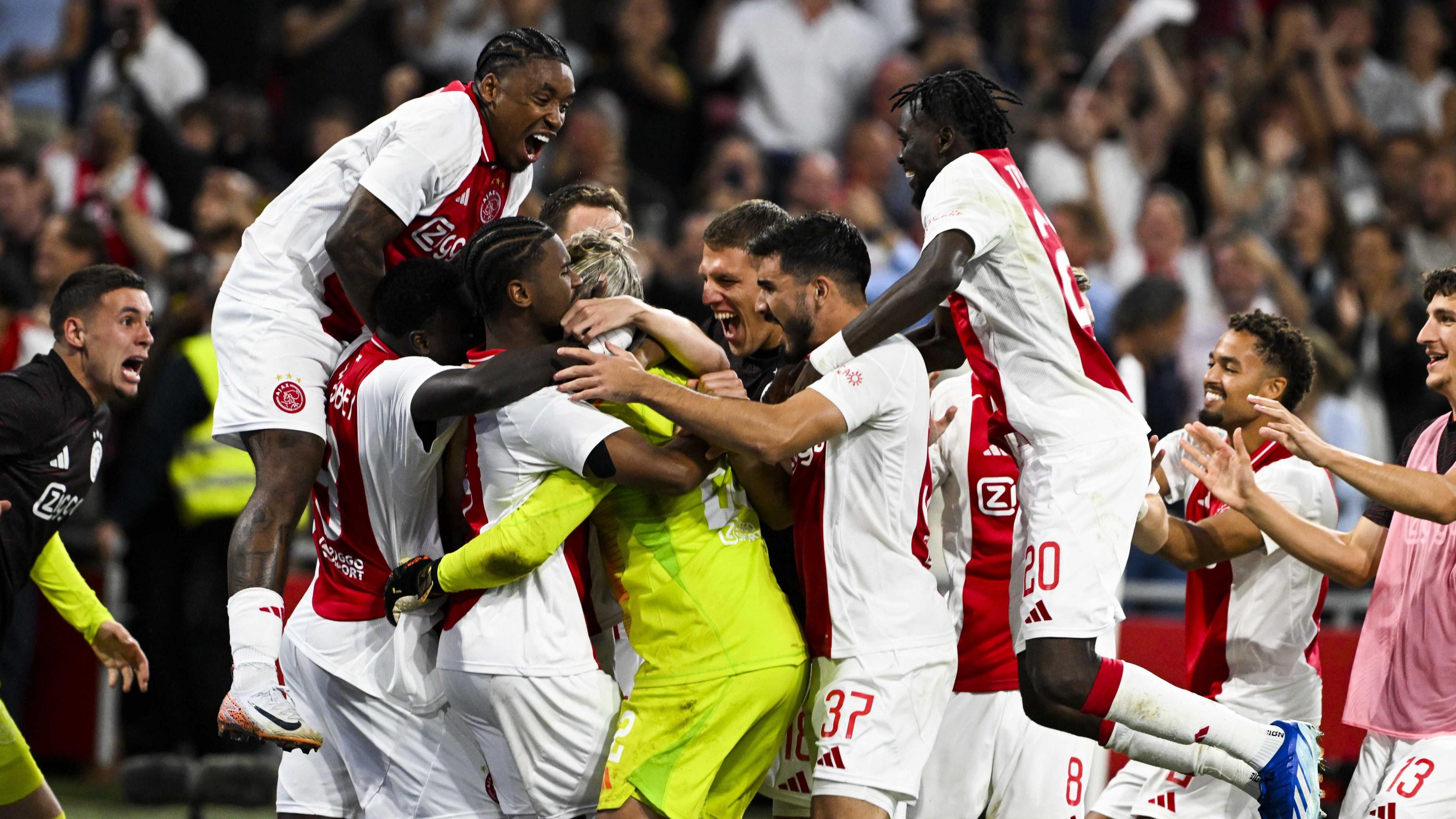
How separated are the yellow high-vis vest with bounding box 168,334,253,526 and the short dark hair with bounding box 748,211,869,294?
16.5 ft

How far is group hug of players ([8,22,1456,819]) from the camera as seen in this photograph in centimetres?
520

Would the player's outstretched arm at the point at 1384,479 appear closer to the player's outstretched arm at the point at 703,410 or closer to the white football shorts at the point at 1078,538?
the white football shorts at the point at 1078,538

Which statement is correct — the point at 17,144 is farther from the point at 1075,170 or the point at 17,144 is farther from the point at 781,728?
the point at 781,728

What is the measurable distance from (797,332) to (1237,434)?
5.12 ft

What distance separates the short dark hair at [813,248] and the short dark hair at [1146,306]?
15.2 ft

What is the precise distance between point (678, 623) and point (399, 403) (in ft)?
3.85

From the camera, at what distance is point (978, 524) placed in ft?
19.9

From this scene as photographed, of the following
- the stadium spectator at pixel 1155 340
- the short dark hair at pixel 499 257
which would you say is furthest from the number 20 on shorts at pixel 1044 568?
the stadium spectator at pixel 1155 340

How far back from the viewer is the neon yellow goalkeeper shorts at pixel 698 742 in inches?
197

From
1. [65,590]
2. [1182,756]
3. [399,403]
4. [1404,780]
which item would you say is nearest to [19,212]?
[65,590]

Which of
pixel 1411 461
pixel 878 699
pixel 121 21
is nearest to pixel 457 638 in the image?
pixel 878 699

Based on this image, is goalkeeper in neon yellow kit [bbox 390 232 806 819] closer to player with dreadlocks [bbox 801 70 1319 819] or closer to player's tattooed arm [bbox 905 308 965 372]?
player with dreadlocks [bbox 801 70 1319 819]

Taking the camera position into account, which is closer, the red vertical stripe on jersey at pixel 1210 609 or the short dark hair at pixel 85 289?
the red vertical stripe on jersey at pixel 1210 609

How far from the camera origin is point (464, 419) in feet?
18.2
